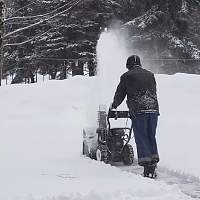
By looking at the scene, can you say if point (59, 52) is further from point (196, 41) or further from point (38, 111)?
point (38, 111)

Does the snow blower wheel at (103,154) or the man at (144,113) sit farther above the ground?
the man at (144,113)

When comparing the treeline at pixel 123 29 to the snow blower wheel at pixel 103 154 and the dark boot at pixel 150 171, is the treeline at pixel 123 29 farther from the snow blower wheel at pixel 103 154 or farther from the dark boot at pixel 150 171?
the dark boot at pixel 150 171

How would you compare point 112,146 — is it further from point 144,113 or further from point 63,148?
point 63,148

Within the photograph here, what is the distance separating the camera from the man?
27.4ft

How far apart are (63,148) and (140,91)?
11.1 feet

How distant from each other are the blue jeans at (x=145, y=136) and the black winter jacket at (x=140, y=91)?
3.9 inches

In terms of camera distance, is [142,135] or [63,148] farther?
[63,148]

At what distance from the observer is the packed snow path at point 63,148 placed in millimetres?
6719

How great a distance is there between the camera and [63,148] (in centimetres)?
1138

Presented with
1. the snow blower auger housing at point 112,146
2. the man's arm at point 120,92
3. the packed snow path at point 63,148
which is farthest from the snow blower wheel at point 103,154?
the man's arm at point 120,92

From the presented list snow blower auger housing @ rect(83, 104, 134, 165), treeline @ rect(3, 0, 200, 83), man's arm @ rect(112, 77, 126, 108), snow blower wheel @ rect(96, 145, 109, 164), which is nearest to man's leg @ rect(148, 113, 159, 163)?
man's arm @ rect(112, 77, 126, 108)

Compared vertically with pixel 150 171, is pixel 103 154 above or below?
above

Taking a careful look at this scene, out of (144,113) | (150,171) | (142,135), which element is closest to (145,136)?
(142,135)

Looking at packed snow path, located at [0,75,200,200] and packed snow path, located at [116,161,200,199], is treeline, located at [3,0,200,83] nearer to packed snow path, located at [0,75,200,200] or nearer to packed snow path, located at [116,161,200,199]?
packed snow path, located at [0,75,200,200]
